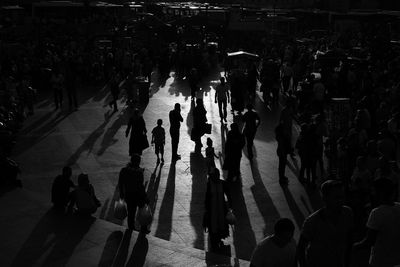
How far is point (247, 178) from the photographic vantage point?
1460 centimetres

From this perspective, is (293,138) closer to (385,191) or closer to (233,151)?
(233,151)

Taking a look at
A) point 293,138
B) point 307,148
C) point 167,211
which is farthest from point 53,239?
point 293,138

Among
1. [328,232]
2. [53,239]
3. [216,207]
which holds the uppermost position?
[328,232]

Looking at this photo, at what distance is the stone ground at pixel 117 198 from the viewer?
10102 mm

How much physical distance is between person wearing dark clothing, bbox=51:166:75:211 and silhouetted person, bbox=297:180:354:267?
20.2ft

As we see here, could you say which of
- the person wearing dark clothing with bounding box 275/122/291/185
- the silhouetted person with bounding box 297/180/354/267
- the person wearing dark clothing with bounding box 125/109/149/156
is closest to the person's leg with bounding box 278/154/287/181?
the person wearing dark clothing with bounding box 275/122/291/185

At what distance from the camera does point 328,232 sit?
20.1ft

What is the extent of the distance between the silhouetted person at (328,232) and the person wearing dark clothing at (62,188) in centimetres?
616

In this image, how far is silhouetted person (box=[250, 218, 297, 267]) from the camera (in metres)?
6.17

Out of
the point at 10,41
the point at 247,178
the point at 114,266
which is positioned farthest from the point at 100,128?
the point at 10,41

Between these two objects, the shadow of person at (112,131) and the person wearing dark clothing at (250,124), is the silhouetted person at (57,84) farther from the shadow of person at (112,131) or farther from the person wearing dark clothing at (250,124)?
the person wearing dark clothing at (250,124)

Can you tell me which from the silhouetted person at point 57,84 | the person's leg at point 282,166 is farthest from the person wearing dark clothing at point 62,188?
the silhouetted person at point 57,84

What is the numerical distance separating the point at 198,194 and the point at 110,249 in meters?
3.54

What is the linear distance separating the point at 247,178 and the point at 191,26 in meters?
29.9
